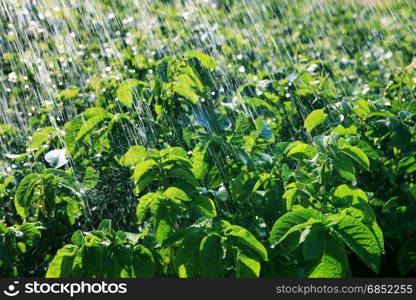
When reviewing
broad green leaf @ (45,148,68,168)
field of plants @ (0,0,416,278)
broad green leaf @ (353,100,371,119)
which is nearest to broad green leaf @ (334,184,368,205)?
field of plants @ (0,0,416,278)

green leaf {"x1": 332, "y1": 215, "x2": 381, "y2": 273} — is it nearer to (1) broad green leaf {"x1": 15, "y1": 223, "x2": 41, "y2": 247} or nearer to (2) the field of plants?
(2) the field of plants

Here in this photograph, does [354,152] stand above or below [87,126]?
below

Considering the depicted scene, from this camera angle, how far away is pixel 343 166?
151 centimetres

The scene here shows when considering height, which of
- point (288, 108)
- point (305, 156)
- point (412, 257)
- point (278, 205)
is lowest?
point (412, 257)

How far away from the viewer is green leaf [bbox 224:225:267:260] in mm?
1376

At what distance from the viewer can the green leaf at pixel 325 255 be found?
1316 mm

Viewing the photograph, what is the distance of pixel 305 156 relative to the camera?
5.44ft

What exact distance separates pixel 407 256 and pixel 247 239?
0.81 m

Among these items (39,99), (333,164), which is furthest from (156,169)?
(39,99)

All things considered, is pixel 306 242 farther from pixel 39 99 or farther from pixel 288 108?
pixel 39 99

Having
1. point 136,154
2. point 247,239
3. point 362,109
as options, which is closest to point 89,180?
point 136,154

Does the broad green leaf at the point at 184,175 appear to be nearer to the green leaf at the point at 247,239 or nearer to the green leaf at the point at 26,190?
the green leaf at the point at 247,239

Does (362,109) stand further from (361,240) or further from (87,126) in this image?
(87,126)

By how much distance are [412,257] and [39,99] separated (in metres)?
2.23
